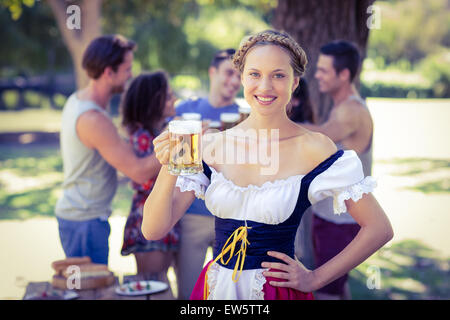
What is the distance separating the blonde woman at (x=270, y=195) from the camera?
2.19 metres

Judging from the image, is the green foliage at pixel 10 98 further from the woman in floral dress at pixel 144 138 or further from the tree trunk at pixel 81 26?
the woman in floral dress at pixel 144 138

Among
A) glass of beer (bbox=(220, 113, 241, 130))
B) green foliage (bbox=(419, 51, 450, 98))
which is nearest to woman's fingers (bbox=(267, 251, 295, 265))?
glass of beer (bbox=(220, 113, 241, 130))

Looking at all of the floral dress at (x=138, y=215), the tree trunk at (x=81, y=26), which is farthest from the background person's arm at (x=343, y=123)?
the tree trunk at (x=81, y=26)

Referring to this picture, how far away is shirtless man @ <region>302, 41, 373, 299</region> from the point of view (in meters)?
4.30

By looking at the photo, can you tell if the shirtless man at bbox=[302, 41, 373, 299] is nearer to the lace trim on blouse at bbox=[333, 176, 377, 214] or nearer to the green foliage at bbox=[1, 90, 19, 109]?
the lace trim on blouse at bbox=[333, 176, 377, 214]

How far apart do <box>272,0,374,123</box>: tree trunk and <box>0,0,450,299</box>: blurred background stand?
1 cm

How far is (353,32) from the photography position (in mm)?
5711

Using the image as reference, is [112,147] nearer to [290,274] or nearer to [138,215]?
[138,215]

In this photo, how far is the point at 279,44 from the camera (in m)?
2.21

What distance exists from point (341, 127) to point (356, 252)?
85.6 inches
